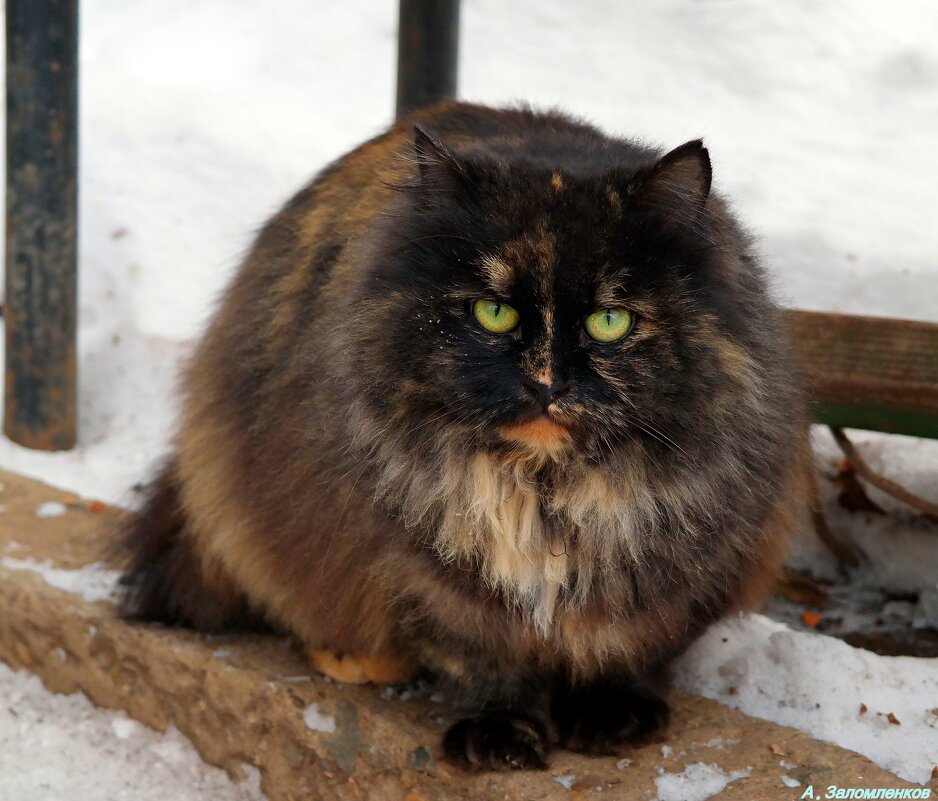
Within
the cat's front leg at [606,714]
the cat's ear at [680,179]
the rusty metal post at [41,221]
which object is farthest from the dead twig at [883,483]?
the rusty metal post at [41,221]

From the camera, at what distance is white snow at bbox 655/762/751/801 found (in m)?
1.93

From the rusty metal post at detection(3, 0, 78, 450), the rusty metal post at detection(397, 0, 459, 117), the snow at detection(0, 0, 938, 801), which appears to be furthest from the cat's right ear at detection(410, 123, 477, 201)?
the rusty metal post at detection(397, 0, 459, 117)

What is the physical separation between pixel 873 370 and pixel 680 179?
143cm

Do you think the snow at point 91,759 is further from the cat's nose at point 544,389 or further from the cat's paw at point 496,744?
the cat's nose at point 544,389

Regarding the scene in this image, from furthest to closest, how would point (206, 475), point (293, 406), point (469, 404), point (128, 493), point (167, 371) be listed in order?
point (167, 371) → point (128, 493) → point (206, 475) → point (293, 406) → point (469, 404)

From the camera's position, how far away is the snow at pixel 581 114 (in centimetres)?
240

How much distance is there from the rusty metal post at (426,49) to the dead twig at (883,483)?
1838mm

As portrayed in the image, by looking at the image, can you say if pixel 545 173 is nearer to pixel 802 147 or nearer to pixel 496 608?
pixel 496 608

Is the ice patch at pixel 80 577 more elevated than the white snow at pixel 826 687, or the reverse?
the white snow at pixel 826 687

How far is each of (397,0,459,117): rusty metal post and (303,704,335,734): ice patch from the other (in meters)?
2.37

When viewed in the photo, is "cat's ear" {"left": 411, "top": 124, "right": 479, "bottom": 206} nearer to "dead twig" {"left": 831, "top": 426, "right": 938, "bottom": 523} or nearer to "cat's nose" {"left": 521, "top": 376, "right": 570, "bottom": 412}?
"cat's nose" {"left": 521, "top": 376, "right": 570, "bottom": 412}

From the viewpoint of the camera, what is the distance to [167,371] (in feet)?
12.9

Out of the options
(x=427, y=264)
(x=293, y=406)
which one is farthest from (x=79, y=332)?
(x=427, y=264)

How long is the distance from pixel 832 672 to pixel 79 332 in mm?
2872
